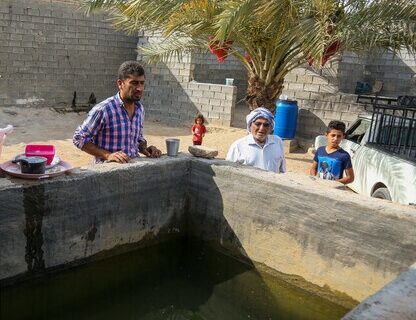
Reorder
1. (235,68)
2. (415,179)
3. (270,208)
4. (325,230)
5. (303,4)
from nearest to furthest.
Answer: (325,230) → (270,208) → (415,179) → (303,4) → (235,68)

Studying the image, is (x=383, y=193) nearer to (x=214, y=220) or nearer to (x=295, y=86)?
(x=214, y=220)

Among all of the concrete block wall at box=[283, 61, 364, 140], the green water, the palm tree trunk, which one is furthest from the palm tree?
the green water

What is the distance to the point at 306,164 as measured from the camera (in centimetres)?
873

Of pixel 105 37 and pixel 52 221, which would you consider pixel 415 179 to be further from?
pixel 105 37

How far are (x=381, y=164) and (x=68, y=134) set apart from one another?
7.28m

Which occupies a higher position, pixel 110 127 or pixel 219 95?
pixel 219 95

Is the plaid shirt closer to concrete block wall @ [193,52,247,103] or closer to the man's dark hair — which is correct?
the man's dark hair

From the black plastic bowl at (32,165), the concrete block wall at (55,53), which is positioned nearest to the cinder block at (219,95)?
the concrete block wall at (55,53)

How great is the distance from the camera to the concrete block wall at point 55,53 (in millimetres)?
11055

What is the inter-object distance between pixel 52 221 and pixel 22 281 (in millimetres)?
463

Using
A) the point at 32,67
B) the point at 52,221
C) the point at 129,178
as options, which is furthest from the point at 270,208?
the point at 32,67

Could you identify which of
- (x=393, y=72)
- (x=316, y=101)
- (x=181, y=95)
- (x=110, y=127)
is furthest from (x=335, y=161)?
(x=393, y=72)

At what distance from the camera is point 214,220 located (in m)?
3.96

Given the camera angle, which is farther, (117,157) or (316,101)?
(316,101)
